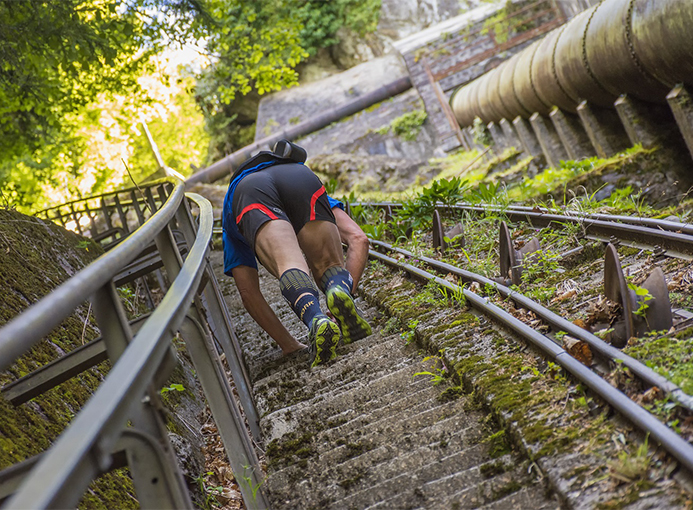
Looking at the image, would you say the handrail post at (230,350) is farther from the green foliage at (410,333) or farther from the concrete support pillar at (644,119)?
the concrete support pillar at (644,119)

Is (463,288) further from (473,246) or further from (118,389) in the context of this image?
(118,389)

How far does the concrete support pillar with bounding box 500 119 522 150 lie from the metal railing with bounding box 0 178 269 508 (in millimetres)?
13080

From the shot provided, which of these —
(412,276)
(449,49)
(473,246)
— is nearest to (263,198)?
(412,276)

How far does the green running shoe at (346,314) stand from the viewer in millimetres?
3660

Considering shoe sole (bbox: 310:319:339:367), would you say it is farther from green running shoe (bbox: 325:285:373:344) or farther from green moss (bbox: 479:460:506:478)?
green moss (bbox: 479:460:506:478)

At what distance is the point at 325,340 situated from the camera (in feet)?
11.6

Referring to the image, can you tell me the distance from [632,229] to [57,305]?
151 inches

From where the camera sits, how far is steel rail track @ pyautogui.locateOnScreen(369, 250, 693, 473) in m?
1.62

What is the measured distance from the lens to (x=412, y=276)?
516cm

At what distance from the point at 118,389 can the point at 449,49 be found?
23.2 meters

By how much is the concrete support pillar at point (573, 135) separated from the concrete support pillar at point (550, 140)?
961mm

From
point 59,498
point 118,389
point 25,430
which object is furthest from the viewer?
point 25,430

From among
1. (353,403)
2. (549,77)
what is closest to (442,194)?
(549,77)

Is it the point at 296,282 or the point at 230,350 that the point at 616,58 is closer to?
the point at 296,282
